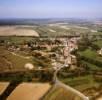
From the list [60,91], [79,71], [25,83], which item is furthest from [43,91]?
[79,71]

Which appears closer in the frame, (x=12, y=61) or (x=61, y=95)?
(x=61, y=95)

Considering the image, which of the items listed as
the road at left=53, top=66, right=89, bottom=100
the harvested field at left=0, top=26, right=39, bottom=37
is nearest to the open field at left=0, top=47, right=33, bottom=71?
the road at left=53, top=66, right=89, bottom=100

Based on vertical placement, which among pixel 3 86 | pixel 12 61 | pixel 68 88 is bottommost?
pixel 3 86

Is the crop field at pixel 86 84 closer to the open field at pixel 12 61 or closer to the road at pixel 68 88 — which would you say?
the road at pixel 68 88

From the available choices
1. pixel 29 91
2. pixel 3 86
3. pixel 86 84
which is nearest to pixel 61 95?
pixel 29 91

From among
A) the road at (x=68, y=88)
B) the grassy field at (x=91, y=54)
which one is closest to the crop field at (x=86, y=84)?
the road at (x=68, y=88)

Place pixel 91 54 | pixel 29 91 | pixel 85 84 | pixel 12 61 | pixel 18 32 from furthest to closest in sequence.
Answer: pixel 18 32 < pixel 91 54 < pixel 12 61 < pixel 85 84 < pixel 29 91

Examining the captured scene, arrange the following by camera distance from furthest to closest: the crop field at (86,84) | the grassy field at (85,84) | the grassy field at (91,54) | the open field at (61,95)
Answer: the grassy field at (91,54)
the grassy field at (85,84)
the crop field at (86,84)
the open field at (61,95)

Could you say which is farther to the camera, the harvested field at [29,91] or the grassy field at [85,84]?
the grassy field at [85,84]

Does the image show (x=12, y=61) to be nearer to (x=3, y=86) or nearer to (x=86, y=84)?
(x=3, y=86)
